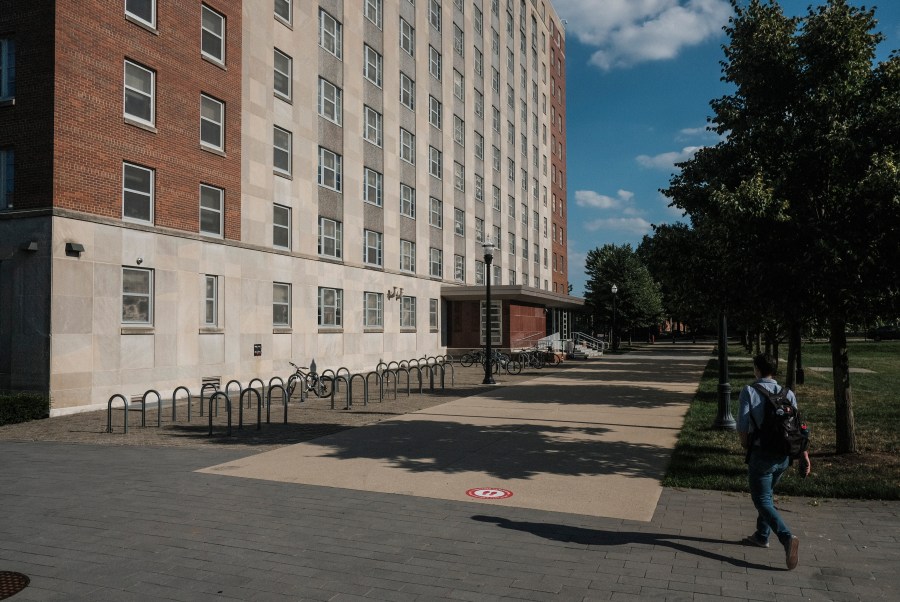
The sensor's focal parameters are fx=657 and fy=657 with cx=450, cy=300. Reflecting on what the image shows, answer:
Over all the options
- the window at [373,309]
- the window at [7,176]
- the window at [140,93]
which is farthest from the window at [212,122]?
the window at [373,309]

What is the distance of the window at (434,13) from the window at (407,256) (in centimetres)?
1295

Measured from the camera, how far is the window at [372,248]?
1171 inches

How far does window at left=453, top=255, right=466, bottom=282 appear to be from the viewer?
39.4 meters

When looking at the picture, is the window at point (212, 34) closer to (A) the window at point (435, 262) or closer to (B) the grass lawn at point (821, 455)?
(A) the window at point (435, 262)

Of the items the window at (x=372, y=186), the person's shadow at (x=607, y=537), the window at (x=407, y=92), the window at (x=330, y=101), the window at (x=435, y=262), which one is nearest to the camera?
the person's shadow at (x=607, y=537)

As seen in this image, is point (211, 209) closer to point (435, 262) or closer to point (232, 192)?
point (232, 192)

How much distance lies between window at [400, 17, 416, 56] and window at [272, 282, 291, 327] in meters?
15.7

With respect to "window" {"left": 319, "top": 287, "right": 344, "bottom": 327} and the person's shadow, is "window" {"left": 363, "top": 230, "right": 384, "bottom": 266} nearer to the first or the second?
"window" {"left": 319, "top": 287, "right": 344, "bottom": 327}

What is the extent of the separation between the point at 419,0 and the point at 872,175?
103ft

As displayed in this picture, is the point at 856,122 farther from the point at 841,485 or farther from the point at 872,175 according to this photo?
the point at 841,485

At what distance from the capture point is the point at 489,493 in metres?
7.87

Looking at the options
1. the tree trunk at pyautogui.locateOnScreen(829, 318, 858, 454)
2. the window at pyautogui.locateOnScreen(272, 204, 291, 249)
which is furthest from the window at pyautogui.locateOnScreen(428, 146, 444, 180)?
the tree trunk at pyautogui.locateOnScreen(829, 318, 858, 454)

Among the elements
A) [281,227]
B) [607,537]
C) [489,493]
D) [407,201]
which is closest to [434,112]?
[407,201]

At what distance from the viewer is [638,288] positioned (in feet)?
183
